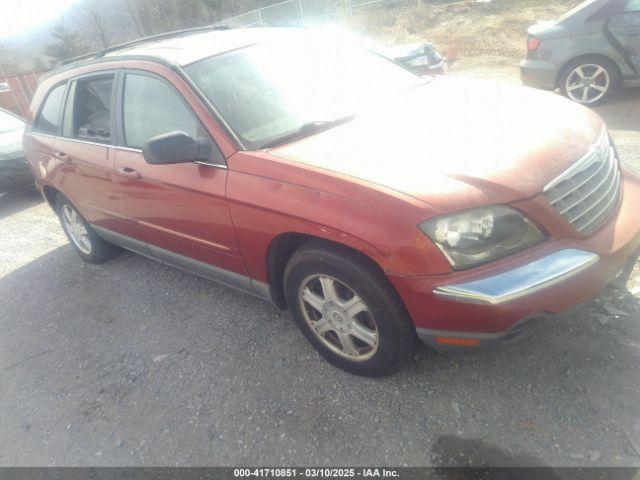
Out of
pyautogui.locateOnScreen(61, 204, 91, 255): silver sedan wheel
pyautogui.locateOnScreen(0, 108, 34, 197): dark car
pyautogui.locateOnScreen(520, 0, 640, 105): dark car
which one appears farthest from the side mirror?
pyautogui.locateOnScreen(0, 108, 34, 197): dark car

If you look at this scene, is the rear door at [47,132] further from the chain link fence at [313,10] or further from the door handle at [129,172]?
the chain link fence at [313,10]

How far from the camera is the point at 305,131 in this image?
2.66 m

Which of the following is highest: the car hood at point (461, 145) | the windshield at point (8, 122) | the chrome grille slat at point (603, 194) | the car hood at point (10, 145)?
the car hood at point (461, 145)

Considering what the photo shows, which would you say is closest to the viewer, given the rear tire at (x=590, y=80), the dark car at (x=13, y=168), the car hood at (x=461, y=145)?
the car hood at (x=461, y=145)

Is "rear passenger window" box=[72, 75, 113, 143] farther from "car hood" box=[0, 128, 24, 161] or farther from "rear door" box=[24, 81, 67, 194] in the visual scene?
"car hood" box=[0, 128, 24, 161]

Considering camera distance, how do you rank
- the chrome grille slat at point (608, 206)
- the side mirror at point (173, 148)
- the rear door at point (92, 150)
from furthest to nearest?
the rear door at point (92, 150), the side mirror at point (173, 148), the chrome grille slat at point (608, 206)

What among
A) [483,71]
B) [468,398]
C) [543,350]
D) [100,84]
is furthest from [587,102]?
[100,84]

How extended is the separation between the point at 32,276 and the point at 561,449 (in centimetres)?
474

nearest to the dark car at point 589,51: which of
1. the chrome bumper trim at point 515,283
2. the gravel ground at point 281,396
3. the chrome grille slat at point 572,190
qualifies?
the gravel ground at point 281,396

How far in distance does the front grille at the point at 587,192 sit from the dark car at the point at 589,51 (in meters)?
4.28

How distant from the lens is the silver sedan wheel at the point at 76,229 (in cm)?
456

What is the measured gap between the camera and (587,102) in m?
6.17

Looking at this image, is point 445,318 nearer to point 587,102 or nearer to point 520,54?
point 587,102

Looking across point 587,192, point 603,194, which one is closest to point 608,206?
point 603,194
